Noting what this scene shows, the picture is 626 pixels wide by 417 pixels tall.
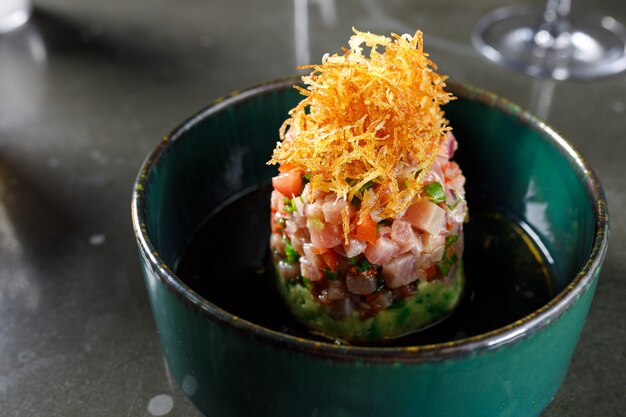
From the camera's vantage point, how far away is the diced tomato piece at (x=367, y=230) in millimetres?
1040

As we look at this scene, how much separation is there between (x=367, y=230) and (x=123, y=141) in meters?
0.84

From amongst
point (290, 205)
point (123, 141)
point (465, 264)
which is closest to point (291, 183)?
point (290, 205)

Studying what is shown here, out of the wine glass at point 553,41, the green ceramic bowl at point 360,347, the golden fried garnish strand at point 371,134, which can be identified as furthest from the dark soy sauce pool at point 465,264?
the wine glass at point 553,41

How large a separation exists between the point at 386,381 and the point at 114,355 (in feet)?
1.73

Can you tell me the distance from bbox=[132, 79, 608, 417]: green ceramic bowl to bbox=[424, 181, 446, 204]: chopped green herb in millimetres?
195

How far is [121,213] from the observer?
4.92ft

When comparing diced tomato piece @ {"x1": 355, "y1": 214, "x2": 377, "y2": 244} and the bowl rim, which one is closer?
the bowl rim

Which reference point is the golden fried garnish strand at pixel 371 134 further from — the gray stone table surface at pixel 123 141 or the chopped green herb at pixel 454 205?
the gray stone table surface at pixel 123 141

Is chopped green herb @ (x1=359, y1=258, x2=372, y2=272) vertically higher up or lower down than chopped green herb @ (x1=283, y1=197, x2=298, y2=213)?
lower down

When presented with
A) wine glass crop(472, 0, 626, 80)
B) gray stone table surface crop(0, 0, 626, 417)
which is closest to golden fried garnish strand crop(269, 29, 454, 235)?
gray stone table surface crop(0, 0, 626, 417)

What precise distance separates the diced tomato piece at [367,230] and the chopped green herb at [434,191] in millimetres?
95

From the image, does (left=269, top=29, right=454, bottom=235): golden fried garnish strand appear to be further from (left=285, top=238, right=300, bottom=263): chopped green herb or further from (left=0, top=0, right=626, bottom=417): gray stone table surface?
(left=0, top=0, right=626, bottom=417): gray stone table surface

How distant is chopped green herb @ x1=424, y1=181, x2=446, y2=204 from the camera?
1.08 metres

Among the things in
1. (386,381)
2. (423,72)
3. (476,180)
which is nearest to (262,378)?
(386,381)
